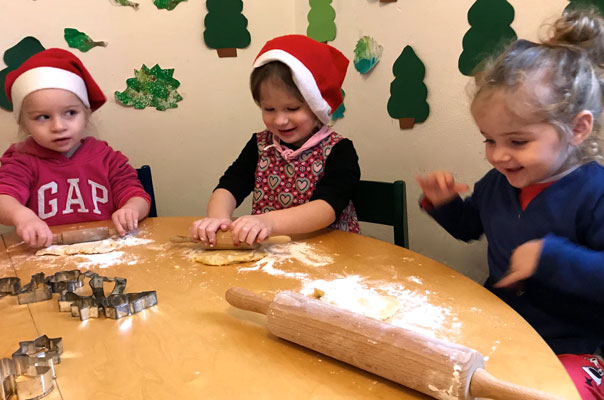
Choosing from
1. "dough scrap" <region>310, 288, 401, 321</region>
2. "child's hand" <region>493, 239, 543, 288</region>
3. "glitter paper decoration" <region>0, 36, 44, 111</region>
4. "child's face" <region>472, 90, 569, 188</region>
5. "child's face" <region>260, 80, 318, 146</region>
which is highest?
"glitter paper decoration" <region>0, 36, 44, 111</region>

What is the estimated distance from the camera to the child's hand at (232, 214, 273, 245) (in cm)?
109

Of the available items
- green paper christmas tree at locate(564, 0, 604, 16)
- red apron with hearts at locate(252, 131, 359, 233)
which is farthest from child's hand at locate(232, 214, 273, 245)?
green paper christmas tree at locate(564, 0, 604, 16)

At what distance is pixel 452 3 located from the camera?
1.53 metres

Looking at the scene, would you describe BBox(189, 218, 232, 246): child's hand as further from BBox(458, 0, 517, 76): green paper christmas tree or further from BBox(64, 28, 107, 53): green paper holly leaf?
BBox(64, 28, 107, 53): green paper holly leaf

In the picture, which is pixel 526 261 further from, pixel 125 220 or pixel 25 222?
pixel 25 222

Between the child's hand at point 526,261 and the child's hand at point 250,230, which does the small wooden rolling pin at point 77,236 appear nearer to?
the child's hand at point 250,230

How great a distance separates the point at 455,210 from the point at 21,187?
4.05ft

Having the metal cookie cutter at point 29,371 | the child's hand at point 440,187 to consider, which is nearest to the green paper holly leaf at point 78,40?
the child's hand at point 440,187

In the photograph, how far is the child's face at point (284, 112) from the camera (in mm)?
1390

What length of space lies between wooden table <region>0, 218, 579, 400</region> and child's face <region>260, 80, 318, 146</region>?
0.43m

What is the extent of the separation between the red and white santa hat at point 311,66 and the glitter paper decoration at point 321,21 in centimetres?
63

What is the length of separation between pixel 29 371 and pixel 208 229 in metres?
0.52

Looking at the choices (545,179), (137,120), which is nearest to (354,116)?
(137,120)

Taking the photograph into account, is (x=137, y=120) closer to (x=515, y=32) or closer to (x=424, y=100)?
(x=424, y=100)
